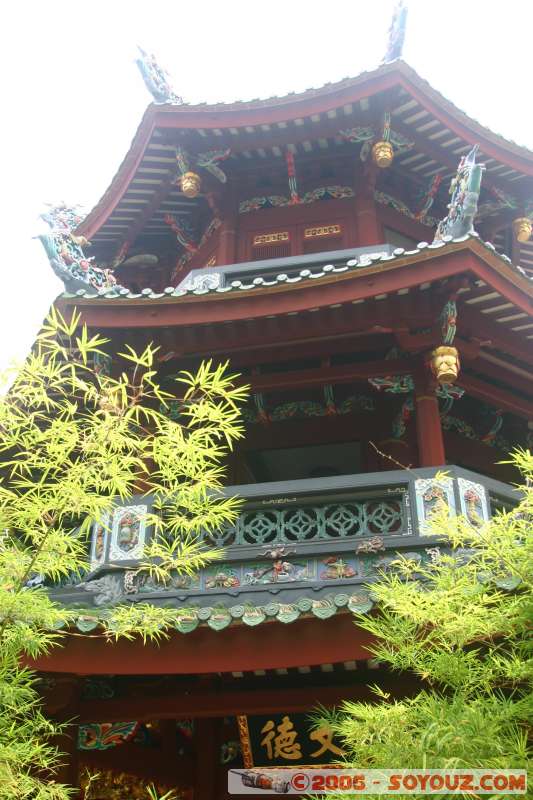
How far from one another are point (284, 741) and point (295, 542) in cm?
176

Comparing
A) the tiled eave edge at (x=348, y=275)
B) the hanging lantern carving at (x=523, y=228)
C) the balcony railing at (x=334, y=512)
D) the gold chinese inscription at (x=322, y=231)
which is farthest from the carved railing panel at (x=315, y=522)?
the hanging lantern carving at (x=523, y=228)

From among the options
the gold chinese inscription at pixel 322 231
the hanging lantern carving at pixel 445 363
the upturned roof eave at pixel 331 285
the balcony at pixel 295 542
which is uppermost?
the gold chinese inscription at pixel 322 231

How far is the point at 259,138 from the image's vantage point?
30.9 feet

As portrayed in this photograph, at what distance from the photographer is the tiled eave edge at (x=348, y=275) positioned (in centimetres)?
683

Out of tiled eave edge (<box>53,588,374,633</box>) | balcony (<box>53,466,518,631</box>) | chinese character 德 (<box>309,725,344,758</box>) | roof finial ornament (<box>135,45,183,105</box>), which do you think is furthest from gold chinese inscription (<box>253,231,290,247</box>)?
chinese character 德 (<box>309,725,344,758</box>)

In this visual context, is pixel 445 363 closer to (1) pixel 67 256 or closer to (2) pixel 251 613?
(2) pixel 251 613

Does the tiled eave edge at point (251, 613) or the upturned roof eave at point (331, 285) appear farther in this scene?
the upturned roof eave at point (331, 285)

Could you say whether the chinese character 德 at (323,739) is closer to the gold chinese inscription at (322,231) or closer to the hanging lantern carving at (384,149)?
the gold chinese inscription at (322,231)

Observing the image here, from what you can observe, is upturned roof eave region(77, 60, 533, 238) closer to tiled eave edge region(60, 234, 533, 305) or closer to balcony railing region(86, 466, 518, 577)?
tiled eave edge region(60, 234, 533, 305)

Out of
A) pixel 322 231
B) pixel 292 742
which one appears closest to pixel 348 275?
pixel 322 231

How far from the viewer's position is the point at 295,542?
6637 mm

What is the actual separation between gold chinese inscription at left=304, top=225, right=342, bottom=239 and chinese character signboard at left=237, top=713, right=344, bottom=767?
524cm

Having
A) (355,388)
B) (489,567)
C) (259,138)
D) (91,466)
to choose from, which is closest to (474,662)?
(489,567)

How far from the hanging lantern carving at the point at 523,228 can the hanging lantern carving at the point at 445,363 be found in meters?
3.45
